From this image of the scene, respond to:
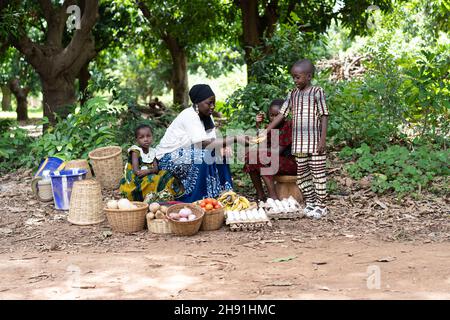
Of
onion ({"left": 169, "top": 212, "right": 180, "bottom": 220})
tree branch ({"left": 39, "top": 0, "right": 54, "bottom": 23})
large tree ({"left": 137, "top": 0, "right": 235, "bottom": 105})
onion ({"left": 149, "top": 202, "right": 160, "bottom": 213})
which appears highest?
large tree ({"left": 137, "top": 0, "right": 235, "bottom": 105})

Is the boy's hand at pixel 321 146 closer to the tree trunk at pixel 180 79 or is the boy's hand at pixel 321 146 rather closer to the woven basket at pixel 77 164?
the woven basket at pixel 77 164

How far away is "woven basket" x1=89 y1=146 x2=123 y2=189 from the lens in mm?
6956

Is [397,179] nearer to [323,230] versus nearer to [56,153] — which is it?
[323,230]

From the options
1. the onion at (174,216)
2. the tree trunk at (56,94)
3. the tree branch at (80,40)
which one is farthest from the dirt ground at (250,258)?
the tree branch at (80,40)

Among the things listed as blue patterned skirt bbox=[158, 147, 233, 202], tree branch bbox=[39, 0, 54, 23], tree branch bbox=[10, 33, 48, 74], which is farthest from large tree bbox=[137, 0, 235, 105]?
blue patterned skirt bbox=[158, 147, 233, 202]

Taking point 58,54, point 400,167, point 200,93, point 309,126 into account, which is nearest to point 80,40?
point 58,54

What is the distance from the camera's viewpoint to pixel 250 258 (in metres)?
4.30

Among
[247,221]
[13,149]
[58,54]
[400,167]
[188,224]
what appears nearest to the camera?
[188,224]

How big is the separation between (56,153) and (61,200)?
1.50 metres

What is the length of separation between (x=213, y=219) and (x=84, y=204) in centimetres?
142

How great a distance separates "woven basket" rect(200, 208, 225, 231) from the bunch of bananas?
23cm

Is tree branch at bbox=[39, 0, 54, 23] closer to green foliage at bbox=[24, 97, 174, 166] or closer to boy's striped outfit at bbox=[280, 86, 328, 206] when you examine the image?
green foliage at bbox=[24, 97, 174, 166]

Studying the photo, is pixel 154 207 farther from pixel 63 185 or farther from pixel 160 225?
pixel 63 185
